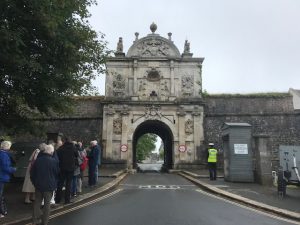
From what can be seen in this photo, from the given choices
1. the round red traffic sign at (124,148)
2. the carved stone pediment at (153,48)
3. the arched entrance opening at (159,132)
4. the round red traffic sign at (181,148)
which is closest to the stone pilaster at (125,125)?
the round red traffic sign at (124,148)

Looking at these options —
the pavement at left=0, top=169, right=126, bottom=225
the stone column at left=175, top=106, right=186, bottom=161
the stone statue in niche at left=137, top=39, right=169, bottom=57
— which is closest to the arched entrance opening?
the stone column at left=175, top=106, right=186, bottom=161

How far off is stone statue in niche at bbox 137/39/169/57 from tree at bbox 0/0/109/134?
53.7 feet

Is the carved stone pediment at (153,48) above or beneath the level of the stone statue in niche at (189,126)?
above

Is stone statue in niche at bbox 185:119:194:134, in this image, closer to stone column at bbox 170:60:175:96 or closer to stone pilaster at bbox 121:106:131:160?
stone column at bbox 170:60:175:96

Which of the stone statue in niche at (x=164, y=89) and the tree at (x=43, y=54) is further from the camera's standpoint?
the stone statue in niche at (x=164, y=89)

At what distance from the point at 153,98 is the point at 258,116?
31.0 ft

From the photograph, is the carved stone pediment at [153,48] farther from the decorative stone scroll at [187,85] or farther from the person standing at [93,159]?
the person standing at [93,159]

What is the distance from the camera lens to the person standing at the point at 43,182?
7770mm

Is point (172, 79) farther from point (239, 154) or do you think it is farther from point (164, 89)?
point (239, 154)

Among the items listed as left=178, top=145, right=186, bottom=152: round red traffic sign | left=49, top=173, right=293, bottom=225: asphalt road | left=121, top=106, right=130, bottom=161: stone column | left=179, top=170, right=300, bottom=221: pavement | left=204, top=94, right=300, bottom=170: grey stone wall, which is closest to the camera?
left=49, top=173, right=293, bottom=225: asphalt road

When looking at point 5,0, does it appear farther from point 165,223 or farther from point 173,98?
point 173,98

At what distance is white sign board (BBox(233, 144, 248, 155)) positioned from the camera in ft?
55.5

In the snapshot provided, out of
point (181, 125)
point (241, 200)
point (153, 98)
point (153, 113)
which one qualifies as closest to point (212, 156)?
point (241, 200)

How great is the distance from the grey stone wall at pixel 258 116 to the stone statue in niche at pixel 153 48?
19.0 feet
